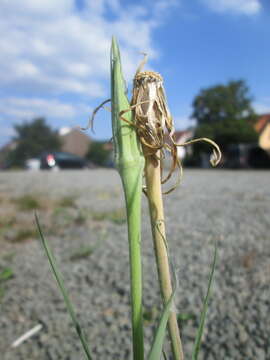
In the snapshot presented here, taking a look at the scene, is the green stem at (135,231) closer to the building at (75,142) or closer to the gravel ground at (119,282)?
the gravel ground at (119,282)

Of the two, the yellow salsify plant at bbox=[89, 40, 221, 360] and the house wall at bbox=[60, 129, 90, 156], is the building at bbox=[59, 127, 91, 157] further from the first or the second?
the yellow salsify plant at bbox=[89, 40, 221, 360]

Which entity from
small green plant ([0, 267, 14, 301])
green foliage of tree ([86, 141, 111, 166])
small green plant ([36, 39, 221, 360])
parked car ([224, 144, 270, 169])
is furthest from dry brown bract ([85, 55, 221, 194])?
green foliage of tree ([86, 141, 111, 166])

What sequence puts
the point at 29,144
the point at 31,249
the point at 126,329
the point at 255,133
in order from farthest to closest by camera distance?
1. the point at 29,144
2. the point at 255,133
3. the point at 31,249
4. the point at 126,329

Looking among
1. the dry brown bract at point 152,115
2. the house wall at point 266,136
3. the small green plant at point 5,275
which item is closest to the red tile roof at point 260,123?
the house wall at point 266,136

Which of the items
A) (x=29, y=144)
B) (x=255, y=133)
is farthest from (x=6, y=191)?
(x=29, y=144)

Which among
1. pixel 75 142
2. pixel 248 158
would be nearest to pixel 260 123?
pixel 248 158

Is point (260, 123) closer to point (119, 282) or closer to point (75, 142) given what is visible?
point (75, 142)

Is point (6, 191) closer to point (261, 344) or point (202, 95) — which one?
point (261, 344)
